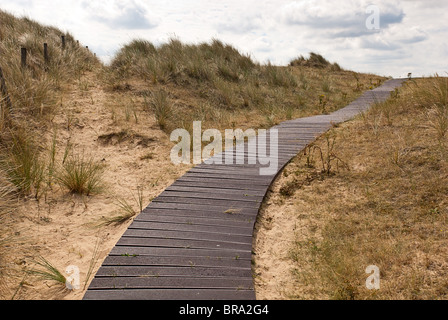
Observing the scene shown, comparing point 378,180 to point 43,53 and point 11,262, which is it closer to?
point 11,262

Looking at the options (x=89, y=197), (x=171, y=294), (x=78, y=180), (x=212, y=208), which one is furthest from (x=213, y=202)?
(x=78, y=180)

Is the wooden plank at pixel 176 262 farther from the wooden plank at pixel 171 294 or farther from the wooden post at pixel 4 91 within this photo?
the wooden post at pixel 4 91

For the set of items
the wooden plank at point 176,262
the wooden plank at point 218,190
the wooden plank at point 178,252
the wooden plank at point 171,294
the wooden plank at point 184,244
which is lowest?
the wooden plank at point 171,294

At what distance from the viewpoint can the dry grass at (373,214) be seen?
2.91 metres

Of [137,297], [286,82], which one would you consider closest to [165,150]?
[137,297]

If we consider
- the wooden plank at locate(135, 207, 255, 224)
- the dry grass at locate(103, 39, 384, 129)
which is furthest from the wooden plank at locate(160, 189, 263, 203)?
the dry grass at locate(103, 39, 384, 129)

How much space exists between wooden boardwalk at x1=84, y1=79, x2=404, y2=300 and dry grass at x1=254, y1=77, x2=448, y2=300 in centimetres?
42

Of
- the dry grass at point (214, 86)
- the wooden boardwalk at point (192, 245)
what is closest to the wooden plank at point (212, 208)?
the wooden boardwalk at point (192, 245)

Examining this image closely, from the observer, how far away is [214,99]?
9312mm

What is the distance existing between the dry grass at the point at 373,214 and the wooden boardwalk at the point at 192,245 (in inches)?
16.7

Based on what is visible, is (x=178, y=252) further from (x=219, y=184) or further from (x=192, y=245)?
(x=219, y=184)

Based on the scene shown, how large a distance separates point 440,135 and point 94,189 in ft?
15.6

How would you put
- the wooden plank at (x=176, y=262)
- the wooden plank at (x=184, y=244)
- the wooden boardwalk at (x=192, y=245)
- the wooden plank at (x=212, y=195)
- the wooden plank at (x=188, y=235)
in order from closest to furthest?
the wooden boardwalk at (x=192, y=245) < the wooden plank at (x=176, y=262) < the wooden plank at (x=184, y=244) < the wooden plank at (x=188, y=235) < the wooden plank at (x=212, y=195)

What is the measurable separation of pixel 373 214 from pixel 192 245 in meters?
1.96
